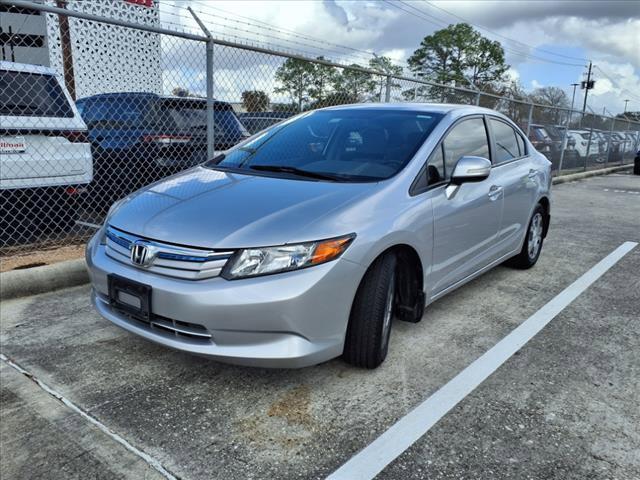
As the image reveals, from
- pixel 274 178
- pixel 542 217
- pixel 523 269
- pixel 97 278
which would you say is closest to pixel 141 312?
pixel 97 278

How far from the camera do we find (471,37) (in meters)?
61.3

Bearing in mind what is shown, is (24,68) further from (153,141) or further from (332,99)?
(332,99)

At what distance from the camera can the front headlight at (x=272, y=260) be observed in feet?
8.00

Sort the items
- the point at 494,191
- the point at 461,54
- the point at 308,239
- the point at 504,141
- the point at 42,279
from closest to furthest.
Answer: the point at 308,239
the point at 494,191
the point at 42,279
the point at 504,141
the point at 461,54

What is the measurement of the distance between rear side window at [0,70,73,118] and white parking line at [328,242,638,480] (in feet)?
14.0

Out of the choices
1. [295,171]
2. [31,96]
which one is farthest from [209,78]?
[295,171]

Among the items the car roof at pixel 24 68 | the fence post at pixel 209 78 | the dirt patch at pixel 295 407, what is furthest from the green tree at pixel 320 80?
the dirt patch at pixel 295 407

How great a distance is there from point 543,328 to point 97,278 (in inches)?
116

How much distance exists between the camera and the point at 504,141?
176 inches

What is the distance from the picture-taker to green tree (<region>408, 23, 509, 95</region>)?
61.0m

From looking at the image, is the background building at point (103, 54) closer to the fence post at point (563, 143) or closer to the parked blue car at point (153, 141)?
the parked blue car at point (153, 141)

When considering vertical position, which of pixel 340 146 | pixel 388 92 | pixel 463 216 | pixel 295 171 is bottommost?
pixel 463 216

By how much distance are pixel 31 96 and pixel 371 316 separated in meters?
4.07

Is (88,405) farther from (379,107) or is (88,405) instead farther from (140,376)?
(379,107)
